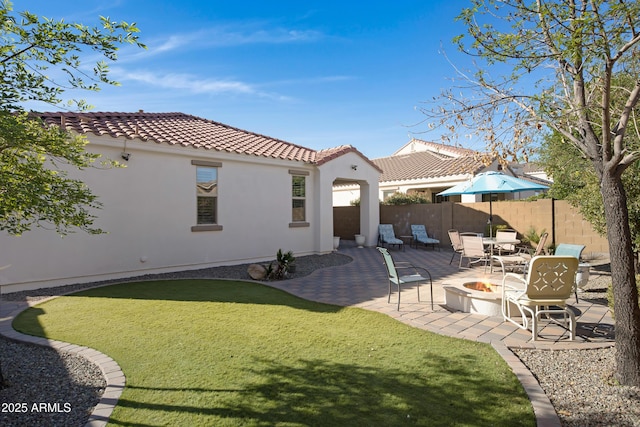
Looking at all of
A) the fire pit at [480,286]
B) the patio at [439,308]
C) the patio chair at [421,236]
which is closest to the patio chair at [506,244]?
the patio at [439,308]

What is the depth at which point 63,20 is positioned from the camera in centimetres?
329

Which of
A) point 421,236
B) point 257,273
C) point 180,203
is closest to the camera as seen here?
point 257,273

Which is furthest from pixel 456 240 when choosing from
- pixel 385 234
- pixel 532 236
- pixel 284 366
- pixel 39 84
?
pixel 39 84

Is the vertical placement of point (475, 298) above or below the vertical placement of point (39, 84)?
below

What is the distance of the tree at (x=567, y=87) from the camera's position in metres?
3.74

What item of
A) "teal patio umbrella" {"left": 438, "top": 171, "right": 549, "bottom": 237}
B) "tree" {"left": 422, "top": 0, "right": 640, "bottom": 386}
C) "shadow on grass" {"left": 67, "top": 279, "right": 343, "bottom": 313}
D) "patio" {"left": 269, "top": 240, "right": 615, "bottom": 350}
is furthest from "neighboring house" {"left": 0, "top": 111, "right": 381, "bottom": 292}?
"tree" {"left": 422, "top": 0, "right": 640, "bottom": 386}

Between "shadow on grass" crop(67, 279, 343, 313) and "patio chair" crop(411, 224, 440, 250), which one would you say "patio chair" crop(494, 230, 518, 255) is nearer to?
"patio chair" crop(411, 224, 440, 250)

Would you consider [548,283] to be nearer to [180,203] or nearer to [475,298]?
[475,298]

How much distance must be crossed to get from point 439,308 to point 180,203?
27.3 feet

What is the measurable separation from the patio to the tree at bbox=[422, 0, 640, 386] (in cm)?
157

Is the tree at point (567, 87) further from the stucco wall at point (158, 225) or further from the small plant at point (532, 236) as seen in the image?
the small plant at point (532, 236)

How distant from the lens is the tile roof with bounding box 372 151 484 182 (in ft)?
73.2

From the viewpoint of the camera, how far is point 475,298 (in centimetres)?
653

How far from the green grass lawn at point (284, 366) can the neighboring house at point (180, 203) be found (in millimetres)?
2336
